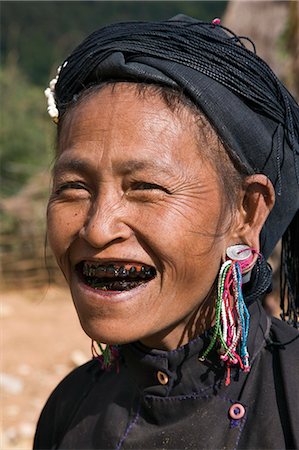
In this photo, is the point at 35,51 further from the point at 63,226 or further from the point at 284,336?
the point at 284,336

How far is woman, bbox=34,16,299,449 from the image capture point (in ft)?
5.72

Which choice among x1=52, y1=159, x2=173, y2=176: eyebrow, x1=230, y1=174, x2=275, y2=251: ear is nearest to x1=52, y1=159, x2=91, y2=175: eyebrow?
x1=52, y1=159, x2=173, y2=176: eyebrow

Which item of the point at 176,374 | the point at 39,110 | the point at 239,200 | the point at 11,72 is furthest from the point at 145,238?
the point at 11,72

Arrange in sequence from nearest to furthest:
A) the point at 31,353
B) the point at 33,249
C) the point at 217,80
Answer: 1. the point at 217,80
2. the point at 31,353
3. the point at 33,249

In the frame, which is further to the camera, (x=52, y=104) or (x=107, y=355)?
(x=107, y=355)

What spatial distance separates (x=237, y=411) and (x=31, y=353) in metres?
5.28

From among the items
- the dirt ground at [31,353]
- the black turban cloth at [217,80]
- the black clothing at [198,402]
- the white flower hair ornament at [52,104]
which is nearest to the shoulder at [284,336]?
the black clothing at [198,402]

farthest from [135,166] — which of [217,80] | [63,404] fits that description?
[63,404]

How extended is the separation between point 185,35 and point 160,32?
70mm

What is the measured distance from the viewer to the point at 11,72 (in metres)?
A: 12.3

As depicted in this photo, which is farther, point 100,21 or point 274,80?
point 100,21

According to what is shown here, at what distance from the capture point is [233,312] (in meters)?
1.86

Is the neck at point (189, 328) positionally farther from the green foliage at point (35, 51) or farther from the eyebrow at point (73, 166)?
the green foliage at point (35, 51)

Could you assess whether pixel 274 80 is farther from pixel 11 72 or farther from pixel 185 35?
pixel 11 72
